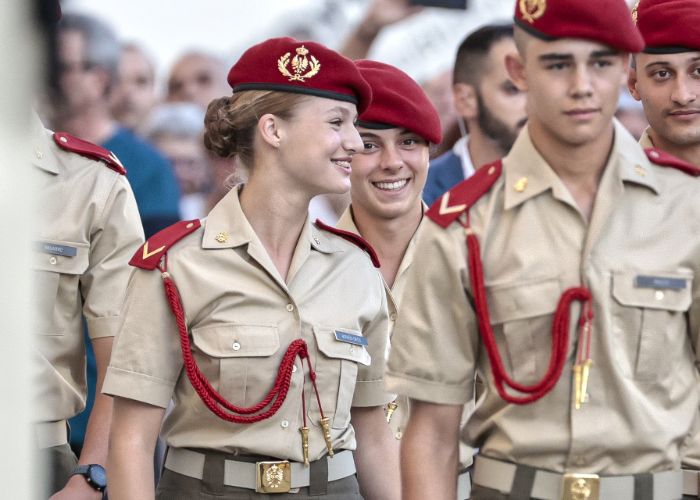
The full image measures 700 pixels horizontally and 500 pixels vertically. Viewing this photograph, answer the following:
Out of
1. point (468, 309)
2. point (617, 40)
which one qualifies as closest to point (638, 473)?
point (468, 309)

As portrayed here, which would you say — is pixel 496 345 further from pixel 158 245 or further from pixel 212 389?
pixel 158 245

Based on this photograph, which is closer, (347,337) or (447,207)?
(447,207)

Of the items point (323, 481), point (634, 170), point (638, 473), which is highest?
point (634, 170)

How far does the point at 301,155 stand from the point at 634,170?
1.05 meters

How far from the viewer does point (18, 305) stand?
529 millimetres

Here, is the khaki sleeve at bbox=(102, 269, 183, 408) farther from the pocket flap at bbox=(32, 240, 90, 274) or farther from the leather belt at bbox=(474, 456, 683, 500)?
the leather belt at bbox=(474, 456, 683, 500)

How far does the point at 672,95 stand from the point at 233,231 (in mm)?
1406

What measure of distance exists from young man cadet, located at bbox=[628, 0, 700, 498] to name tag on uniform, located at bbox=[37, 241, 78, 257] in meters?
1.75

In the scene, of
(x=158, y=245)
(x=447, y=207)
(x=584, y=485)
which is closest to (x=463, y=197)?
(x=447, y=207)

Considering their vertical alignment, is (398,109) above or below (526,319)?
above

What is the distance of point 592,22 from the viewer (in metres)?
2.27

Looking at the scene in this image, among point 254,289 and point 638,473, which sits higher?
point 254,289

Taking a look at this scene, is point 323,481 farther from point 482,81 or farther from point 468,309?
point 482,81

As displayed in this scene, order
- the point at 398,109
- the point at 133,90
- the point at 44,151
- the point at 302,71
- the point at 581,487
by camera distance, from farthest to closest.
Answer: the point at 133,90, the point at 398,109, the point at 44,151, the point at 302,71, the point at 581,487
